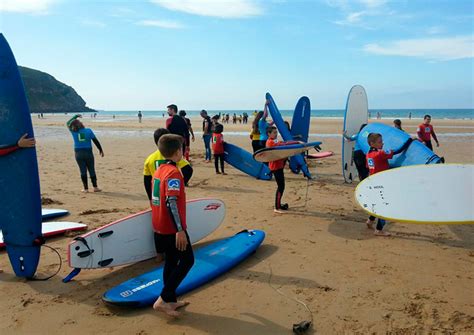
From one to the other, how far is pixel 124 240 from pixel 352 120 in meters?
6.26

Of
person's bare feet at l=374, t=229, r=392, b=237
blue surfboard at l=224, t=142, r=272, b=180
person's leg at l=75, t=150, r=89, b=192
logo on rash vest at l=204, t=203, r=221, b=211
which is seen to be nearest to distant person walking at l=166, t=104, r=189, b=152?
person's leg at l=75, t=150, r=89, b=192

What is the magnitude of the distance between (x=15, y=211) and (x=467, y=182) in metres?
4.93

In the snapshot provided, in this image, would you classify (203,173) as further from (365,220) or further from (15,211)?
(15,211)

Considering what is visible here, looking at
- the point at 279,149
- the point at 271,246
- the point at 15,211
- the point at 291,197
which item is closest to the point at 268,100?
the point at 291,197

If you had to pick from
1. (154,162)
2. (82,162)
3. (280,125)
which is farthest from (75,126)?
(280,125)

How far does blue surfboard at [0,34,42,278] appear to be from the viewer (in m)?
3.78

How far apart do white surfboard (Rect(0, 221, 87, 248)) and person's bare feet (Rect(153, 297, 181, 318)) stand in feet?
8.58

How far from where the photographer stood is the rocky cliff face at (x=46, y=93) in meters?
118

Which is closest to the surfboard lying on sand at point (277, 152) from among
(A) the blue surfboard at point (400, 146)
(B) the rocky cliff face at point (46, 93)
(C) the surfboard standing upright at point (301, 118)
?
(A) the blue surfboard at point (400, 146)

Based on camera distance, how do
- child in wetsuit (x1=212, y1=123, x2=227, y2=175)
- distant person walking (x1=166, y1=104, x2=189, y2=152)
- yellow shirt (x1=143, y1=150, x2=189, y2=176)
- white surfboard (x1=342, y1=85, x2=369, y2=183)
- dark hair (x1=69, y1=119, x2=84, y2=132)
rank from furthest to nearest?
child in wetsuit (x1=212, y1=123, x2=227, y2=175), white surfboard (x1=342, y1=85, x2=369, y2=183), distant person walking (x1=166, y1=104, x2=189, y2=152), dark hair (x1=69, y1=119, x2=84, y2=132), yellow shirt (x1=143, y1=150, x2=189, y2=176)

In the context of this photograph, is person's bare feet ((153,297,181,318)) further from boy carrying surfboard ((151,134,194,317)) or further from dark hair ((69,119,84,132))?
dark hair ((69,119,84,132))

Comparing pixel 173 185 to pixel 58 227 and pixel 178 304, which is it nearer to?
pixel 178 304

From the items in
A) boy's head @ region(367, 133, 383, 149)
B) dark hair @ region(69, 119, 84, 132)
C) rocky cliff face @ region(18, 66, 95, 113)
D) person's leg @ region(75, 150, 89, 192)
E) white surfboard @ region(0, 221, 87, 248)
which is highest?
rocky cliff face @ region(18, 66, 95, 113)

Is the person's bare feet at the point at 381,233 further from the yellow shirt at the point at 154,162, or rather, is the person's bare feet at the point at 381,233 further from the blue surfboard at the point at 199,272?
the yellow shirt at the point at 154,162
